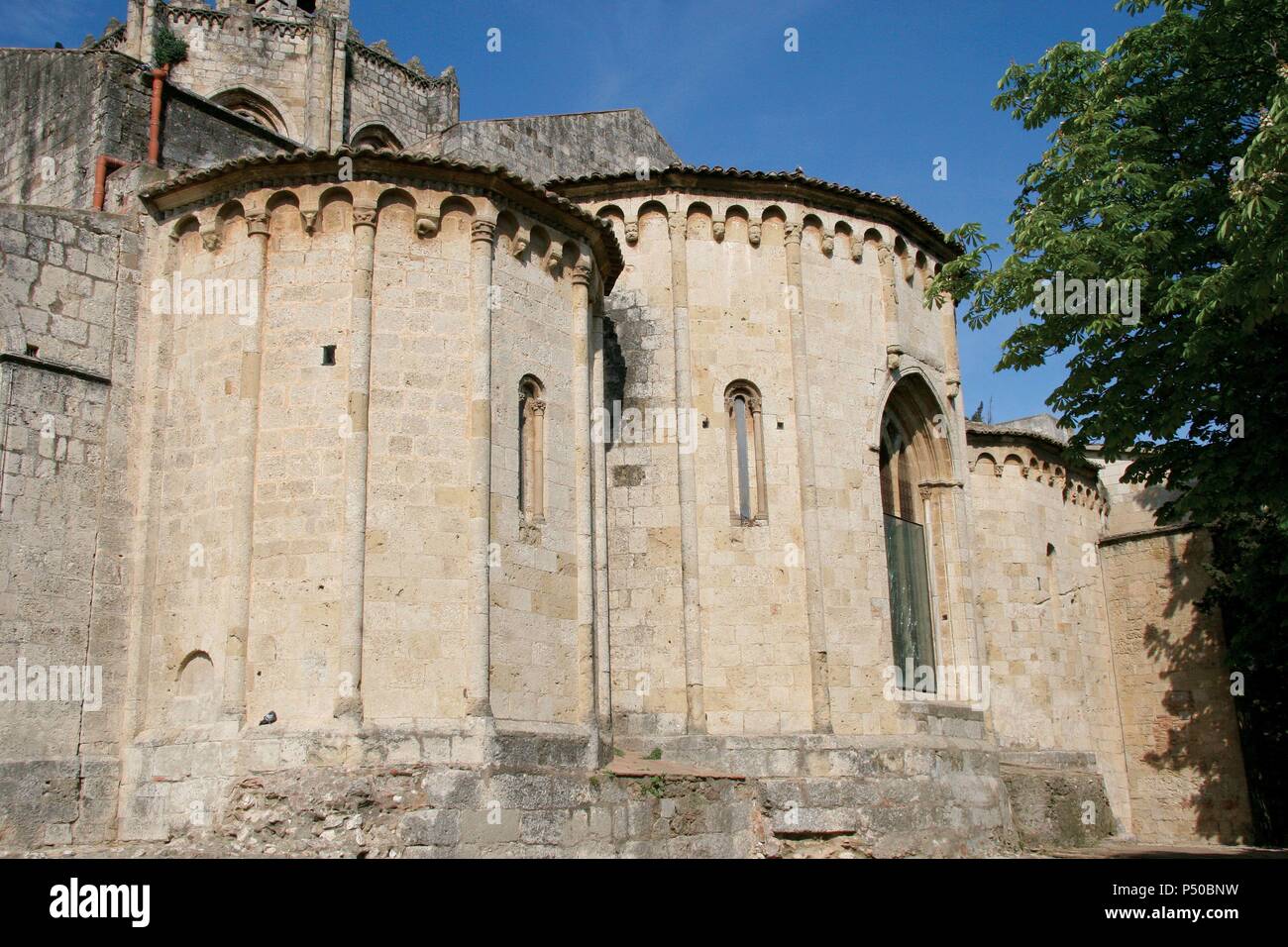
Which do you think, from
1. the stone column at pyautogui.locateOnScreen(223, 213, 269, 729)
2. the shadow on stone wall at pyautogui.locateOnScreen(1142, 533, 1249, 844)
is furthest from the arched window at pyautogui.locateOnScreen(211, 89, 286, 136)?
the shadow on stone wall at pyautogui.locateOnScreen(1142, 533, 1249, 844)

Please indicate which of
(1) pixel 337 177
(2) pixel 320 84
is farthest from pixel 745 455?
(2) pixel 320 84

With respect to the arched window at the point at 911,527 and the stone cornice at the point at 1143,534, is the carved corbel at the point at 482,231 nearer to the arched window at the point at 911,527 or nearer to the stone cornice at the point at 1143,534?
the arched window at the point at 911,527

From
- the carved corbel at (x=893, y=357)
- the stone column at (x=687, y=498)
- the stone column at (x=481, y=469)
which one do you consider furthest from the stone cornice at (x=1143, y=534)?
the stone column at (x=481, y=469)

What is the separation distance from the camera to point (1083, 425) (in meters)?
14.4

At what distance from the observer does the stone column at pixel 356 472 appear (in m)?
11.7

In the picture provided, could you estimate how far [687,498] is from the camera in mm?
15555

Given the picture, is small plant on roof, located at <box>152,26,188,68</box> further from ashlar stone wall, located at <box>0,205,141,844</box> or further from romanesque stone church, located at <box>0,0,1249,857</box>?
ashlar stone wall, located at <box>0,205,141,844</box>

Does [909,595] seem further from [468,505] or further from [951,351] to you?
[468,505]

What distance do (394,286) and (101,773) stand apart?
18.1ft

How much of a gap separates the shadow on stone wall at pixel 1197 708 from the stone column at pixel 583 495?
46.7 feet

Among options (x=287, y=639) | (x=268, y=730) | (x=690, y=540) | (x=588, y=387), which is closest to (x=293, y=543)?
(x=287, y=639)

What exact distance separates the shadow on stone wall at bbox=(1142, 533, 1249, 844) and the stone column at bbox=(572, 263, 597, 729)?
46.7 feet

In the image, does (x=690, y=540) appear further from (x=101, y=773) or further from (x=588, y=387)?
(x=101, y=773)

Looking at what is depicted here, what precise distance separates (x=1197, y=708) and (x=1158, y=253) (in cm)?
1284
